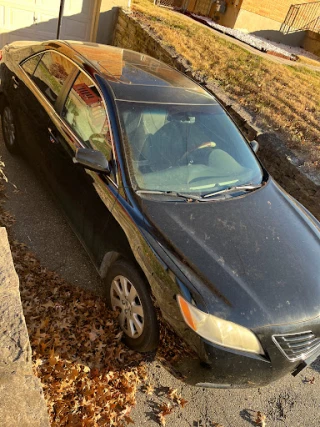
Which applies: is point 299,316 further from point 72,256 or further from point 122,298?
point 72,256

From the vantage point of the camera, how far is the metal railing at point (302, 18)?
1634 cm

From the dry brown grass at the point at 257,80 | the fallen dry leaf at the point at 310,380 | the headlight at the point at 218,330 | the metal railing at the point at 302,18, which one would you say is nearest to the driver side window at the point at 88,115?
the headlight at the point at 218,330

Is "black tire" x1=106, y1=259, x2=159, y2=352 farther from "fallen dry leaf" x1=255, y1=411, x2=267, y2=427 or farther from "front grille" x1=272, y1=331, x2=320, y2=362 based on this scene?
"fallen dry leaf" x1=255, y1=411, x2=267, y2=427

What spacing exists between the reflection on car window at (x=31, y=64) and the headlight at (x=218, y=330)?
11.0 ft

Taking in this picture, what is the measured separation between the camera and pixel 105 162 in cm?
283

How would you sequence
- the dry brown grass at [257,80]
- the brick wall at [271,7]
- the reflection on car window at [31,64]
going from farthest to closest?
the brick wall at [271,7] < the dry brown grass at [257,80] < the reflection on car window at [31,64]

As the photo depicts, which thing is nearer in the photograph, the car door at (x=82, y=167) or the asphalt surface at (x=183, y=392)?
the asphalt surface at (x=183, y=392)

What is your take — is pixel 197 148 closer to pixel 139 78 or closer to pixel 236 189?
pixel 236 189

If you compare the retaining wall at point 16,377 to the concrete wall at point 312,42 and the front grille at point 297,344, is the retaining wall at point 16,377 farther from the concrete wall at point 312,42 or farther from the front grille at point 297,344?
the concrete wall at point 312,42

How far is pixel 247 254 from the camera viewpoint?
2582 mm

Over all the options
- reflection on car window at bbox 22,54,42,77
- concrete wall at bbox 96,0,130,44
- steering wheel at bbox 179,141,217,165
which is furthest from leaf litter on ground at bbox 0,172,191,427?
concrete wall at bbox 96,0,130,44

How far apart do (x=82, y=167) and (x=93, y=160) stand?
0.42 metres

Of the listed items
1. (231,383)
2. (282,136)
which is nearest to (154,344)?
(231,383)

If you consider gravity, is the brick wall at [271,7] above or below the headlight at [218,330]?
above
